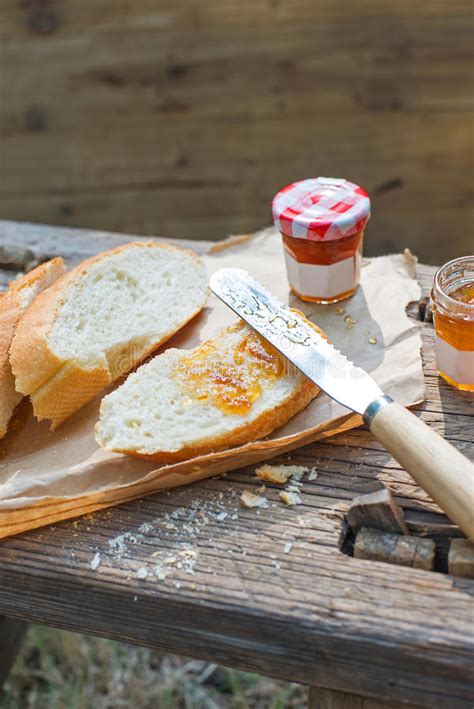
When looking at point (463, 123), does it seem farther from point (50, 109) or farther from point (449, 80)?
point (50, 109)

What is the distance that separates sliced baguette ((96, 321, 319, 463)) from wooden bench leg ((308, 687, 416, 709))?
605 millimetres

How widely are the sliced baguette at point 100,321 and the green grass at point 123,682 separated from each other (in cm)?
151

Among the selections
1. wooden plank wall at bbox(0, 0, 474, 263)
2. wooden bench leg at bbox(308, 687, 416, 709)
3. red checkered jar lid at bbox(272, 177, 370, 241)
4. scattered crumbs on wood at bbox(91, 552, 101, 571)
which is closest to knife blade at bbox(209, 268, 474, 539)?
red checkered jar lid at bbox(272, 177, 370, 241)

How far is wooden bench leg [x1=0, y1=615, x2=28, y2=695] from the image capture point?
8.41 feet

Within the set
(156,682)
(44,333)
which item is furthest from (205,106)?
(156,682)

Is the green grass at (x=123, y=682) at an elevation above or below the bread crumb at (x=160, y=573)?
below

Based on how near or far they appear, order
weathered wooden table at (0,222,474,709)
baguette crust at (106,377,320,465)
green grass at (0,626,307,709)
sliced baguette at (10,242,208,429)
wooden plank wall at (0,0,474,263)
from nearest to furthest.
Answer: weathered wooden table at (0,222,474,709) < baguette crust at (106,377,320,465) < sliced baguette at (10,242,208,429) < green grass at (0,626,307,709) < wooden plank wall at (0,0,474,263)

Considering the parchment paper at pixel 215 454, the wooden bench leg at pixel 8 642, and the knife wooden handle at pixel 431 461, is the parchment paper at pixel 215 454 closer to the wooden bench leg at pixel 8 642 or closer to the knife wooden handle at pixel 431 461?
the knife wooden handle at pixel 431 461

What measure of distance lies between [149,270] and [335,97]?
2.48 meters

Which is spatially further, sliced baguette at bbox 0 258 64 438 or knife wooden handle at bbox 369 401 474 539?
sliced baguette at bbox 0 258 64 438

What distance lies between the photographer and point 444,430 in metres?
1.91

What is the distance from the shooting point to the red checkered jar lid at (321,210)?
2.17 meters

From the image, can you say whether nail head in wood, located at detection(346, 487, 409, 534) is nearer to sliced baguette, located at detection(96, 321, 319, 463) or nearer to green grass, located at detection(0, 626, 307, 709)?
sliced baguette, located at detection(96, 321, 319, 463)

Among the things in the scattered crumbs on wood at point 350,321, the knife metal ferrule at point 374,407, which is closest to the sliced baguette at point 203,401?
the knife metal ferrule at point 374,407
